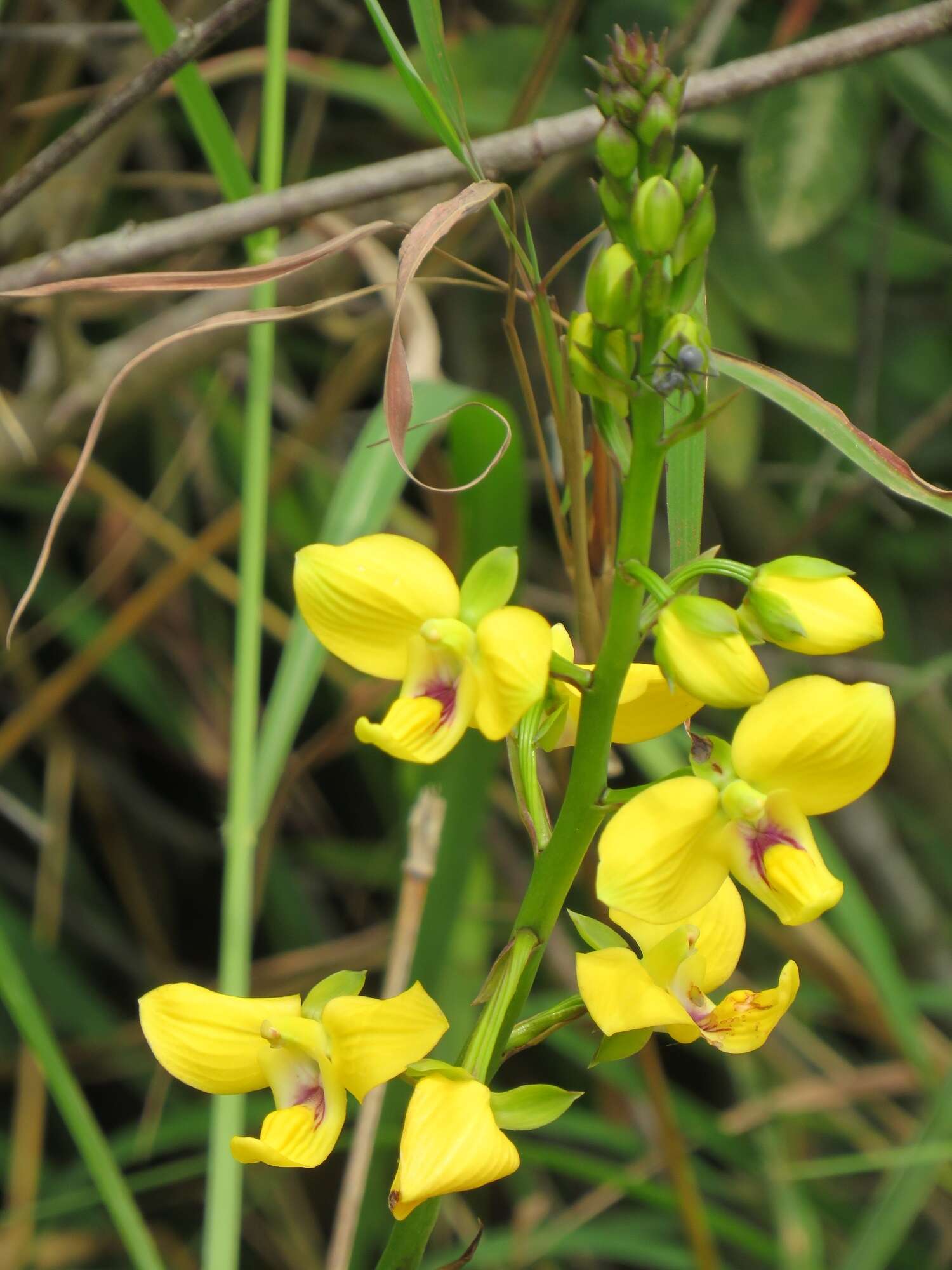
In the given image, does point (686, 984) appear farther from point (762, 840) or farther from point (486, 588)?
point (486, 588)

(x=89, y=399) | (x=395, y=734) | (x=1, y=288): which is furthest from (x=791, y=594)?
(x=89, y=399)

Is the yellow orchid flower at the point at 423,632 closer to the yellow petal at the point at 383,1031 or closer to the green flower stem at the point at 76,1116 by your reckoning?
the yellow petal at the point at 383,1031

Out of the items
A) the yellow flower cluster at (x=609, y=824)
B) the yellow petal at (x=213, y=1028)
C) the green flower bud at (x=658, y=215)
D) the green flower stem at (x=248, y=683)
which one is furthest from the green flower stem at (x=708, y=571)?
the green flower stem at (x=248, y=683)

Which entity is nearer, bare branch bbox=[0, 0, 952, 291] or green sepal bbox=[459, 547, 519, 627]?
green sepal bbox=[459, 547, 519, 627]

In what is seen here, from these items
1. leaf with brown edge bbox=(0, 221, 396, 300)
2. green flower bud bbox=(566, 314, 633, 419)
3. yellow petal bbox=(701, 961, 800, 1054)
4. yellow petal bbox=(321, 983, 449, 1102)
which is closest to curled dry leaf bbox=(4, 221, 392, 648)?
leaf with brown edge bbox=(0, 221, 396, 300)

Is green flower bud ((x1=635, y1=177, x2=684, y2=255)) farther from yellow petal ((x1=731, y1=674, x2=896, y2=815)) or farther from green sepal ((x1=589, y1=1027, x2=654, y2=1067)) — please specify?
green sepal ((x1=589, y1=1027, x2=654, y2=1067))

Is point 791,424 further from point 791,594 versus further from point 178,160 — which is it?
point 791,594

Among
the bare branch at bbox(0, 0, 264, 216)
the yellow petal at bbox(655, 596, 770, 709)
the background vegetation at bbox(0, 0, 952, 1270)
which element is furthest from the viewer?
the background vegetation at bbox(0, 0, 952, 1270)
